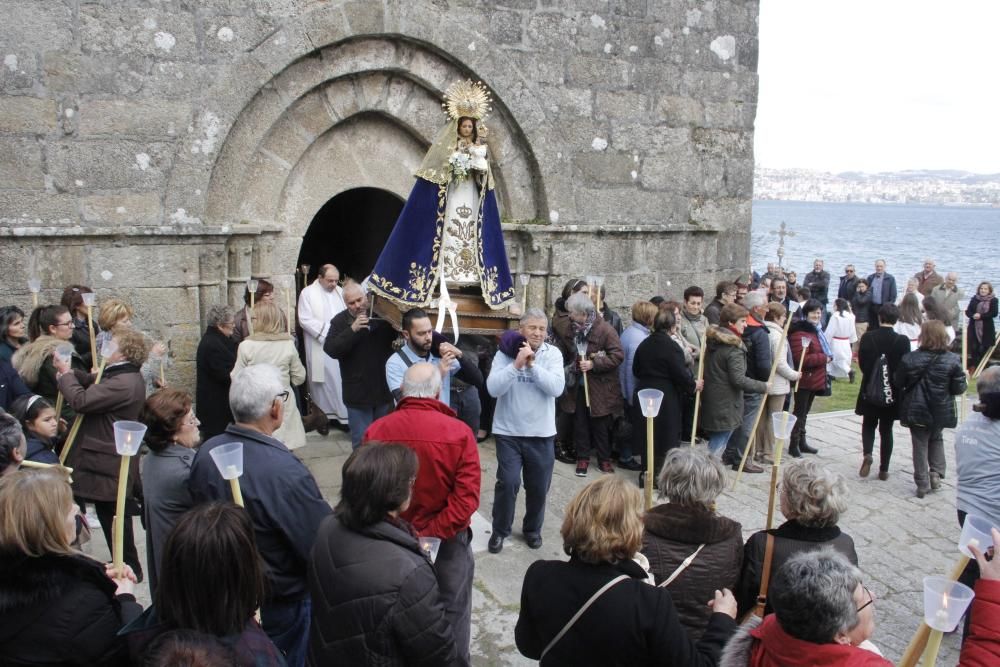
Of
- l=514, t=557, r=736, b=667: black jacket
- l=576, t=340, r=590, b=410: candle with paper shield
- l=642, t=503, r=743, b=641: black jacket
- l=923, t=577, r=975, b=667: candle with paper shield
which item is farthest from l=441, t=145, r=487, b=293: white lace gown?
l=923, t=577, r=975, b=667: candle with paper shield

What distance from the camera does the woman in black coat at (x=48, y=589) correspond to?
2201mm

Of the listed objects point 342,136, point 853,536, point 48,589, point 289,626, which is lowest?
point 853,536

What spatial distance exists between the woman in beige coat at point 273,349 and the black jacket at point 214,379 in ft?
0.51

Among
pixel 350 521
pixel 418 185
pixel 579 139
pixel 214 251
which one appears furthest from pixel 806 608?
pixel 579 139

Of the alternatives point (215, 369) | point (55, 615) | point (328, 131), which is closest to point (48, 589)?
point (55, 615)

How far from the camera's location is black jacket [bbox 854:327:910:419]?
6668 mm

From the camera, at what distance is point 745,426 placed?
278 inches

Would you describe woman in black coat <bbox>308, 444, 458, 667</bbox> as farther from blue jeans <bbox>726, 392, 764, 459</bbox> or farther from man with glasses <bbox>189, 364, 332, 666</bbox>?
blue jeans <bbox>726, 392, 764, 459</bbox>

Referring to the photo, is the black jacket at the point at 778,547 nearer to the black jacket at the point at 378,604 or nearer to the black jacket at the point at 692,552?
the black jacket at the point at 692,552

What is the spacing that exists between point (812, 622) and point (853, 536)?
3.92 meters

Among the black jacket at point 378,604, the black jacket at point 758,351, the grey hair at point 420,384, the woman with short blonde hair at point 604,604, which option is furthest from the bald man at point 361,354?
the woman with short blonde hair at point 604,604

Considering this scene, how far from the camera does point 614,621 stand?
2350 mm

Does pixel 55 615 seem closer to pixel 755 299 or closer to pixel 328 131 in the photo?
pixel 328 131

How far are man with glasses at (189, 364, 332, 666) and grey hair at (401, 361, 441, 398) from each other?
59cm
